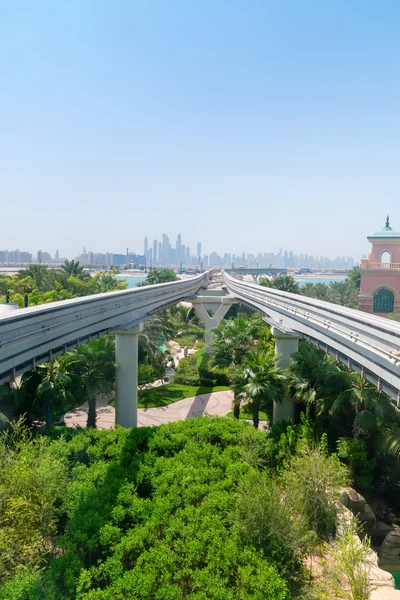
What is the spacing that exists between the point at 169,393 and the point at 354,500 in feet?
59.1

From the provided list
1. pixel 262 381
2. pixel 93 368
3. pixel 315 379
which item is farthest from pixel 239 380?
pixel 93 368

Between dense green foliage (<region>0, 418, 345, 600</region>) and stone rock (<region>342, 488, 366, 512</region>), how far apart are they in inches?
53.6

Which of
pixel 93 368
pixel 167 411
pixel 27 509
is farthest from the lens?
pixel 167 411

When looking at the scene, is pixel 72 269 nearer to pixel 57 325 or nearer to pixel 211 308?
pixel 211 308

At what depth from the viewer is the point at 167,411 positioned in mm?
26906

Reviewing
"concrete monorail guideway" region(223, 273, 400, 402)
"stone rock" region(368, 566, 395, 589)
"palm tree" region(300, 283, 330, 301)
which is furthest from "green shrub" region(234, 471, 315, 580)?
"palm tree" region(300, 283, 330, 301)

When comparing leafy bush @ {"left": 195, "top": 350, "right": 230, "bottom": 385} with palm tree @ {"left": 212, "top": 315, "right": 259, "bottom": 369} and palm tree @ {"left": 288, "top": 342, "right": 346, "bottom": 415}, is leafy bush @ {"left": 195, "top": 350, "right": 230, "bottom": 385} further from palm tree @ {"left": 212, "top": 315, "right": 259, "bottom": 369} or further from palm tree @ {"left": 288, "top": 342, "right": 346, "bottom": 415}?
A: palm tree @ {"left": 288, "top": 342, "right": 346, "bottom": 415}

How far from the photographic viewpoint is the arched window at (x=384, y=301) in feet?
163

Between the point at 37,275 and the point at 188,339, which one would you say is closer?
the point at 37,275

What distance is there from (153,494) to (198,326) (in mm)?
48371

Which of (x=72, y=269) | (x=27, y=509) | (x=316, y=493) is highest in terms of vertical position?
(x=72, y=269)

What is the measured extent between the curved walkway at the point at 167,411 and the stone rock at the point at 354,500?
10395 millimetres

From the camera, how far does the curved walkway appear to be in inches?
953

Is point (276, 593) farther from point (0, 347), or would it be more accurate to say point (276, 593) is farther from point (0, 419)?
point (0, 419)
